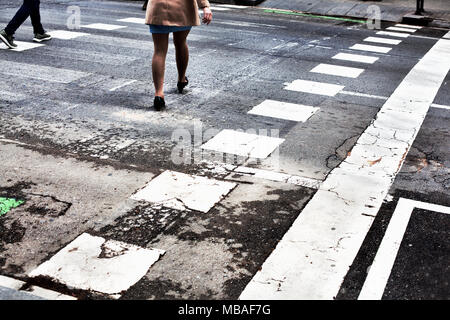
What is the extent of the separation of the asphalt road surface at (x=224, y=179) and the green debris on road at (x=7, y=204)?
0.01 metres

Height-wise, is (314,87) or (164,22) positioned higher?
(164,22)

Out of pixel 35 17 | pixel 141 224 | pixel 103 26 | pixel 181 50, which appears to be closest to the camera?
pixel 141 224

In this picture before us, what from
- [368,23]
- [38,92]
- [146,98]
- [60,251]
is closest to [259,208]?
[60,251]

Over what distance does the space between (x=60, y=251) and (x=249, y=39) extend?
8.09 metres

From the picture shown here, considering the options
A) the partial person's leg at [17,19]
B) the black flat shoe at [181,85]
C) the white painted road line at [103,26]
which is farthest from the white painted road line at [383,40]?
the partial person's leg at [17,19]

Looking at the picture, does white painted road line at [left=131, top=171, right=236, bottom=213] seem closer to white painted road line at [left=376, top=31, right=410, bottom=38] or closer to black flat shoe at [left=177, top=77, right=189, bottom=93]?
black flat shoe at [left=177, top=77, right=189, bottom=93]

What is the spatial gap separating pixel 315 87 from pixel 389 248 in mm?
4289

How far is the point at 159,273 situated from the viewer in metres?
3.38

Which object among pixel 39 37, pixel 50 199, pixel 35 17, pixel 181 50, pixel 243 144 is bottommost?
pixel 243 144

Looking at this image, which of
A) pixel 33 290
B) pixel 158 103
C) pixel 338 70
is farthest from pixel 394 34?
pixel 33 290

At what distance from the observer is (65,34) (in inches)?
424

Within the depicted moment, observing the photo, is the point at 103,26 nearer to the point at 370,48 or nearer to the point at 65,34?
the point at 65,34

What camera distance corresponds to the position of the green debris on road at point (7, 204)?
409cm
